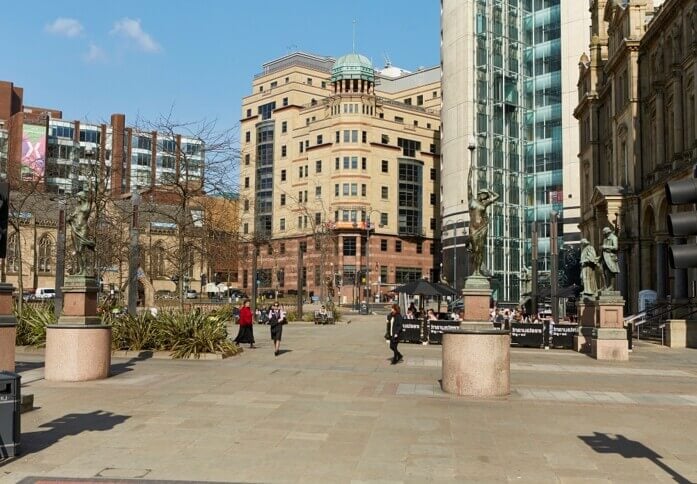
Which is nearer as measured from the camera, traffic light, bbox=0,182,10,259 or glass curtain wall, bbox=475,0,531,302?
traffic light, bbox=0,182,10,259

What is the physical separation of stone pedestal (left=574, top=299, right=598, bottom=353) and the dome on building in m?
76.9

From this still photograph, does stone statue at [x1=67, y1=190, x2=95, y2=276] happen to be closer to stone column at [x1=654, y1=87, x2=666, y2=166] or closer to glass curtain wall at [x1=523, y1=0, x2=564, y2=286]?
stone column at [x1=654, y1=87, x2=666, y2=166]

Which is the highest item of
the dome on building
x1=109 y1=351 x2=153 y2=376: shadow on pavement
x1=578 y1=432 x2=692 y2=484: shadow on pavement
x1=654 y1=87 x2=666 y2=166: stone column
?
the dome on building

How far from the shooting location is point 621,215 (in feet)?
151

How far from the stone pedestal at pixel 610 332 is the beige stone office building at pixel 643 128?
14.5 meters

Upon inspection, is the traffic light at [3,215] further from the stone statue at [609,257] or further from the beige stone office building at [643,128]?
the beige stone office building at [643,128]

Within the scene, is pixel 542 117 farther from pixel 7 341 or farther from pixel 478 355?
pixel 7 341

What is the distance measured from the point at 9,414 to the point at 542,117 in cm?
7761

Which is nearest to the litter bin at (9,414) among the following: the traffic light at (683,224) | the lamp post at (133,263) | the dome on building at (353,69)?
the traffic light at (683,224)

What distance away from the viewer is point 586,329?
88.7 ft

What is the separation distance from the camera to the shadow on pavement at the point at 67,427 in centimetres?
897

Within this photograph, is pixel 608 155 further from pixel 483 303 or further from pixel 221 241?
pixel 483 303

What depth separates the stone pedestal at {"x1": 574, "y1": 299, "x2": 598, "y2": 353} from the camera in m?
26.6

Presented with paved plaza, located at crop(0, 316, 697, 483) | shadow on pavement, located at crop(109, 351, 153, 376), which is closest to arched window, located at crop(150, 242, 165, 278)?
shadow on pavement, located at crop(109, 351, 153, 376)
